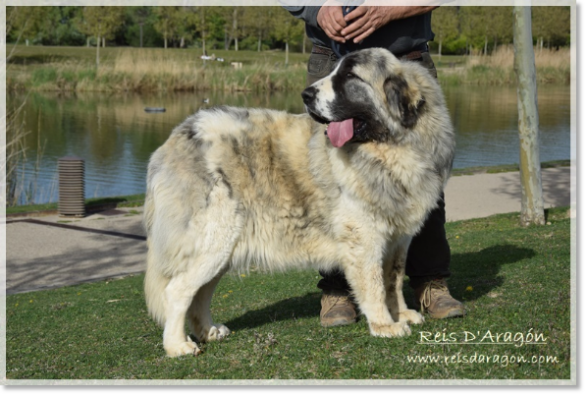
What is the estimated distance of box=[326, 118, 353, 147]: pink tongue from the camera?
4.82 metres

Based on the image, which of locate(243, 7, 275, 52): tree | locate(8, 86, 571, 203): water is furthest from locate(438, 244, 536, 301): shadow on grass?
locate(243, 7, 275, 52): tree

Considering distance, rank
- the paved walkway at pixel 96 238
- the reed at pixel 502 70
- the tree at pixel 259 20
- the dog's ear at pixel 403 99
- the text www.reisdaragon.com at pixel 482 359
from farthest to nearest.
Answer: the tree at pixel 259 20 → the reed at pixel 502 70 → the paved walkway at pixel 96 238 → the dog's ear at pixel 403 99 → the text www.reisdaragon.com at pixel 482 359

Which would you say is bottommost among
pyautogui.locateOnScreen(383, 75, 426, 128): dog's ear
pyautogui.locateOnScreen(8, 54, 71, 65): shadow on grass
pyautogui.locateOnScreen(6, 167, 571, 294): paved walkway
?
pyautogui.locateOnScreen(6, 167, 571, 294): paved walkway

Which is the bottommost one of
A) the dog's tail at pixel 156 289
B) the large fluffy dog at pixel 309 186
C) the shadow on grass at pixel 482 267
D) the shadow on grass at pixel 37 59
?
the shadow on grass at pixel 482 267

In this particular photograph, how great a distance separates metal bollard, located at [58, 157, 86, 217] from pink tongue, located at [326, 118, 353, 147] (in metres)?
8.57

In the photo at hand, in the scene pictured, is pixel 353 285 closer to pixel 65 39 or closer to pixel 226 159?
pixel 226 159

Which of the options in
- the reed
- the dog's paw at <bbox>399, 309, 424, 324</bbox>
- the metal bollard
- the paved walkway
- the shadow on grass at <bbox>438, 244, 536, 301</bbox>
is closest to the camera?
the dog's paw at <bbox>399, 309, 424, 324</bbox>

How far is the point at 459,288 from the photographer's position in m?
6.34

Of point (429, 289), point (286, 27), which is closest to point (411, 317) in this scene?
point (429, 289)

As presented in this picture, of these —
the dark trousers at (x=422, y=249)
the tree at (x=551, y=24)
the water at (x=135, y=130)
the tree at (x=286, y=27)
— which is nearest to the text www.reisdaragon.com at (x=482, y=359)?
the dark trousers at (x=422, y=249)

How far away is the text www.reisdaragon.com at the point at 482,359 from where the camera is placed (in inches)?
168

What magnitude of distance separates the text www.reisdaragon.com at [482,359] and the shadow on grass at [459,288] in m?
1.56

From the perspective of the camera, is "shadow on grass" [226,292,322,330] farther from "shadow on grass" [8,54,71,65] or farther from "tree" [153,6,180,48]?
"tree" [153,6,180,48]

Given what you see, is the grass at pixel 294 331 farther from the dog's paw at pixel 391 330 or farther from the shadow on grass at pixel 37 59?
the shadow on grass at pixel 37 59
